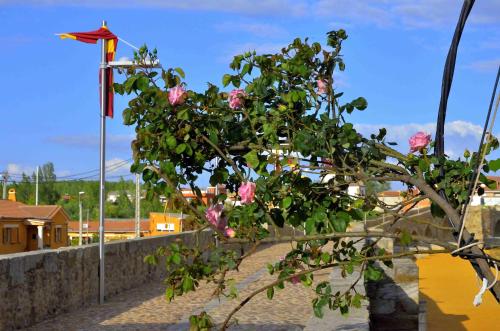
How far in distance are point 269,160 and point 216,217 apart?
0.38 meters

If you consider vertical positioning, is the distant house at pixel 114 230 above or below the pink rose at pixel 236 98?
above

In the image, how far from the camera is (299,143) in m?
4.20

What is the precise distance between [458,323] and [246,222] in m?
14.8

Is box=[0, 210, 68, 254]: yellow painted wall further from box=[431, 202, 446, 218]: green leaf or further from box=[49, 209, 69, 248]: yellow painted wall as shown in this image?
box=[431, 202, 446, 218]: green leaf

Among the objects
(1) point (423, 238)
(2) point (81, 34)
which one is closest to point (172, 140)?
(1) point (423, 238)

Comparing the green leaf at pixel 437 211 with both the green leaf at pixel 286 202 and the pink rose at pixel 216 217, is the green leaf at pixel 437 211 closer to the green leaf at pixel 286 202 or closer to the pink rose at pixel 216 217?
the green leaf at pixel 286 202

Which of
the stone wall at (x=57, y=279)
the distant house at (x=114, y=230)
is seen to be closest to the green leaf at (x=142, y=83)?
the stone wall at (x=57, y=279)

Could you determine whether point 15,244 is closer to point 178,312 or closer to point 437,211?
point 178,312

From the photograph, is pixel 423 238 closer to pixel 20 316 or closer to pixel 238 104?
pixel 238 104

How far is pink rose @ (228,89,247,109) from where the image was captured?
178 inches

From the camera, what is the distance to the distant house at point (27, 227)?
68125 mm

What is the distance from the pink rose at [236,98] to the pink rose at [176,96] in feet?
0.88

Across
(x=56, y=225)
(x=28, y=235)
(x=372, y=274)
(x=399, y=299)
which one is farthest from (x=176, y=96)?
(x=56, y=225)

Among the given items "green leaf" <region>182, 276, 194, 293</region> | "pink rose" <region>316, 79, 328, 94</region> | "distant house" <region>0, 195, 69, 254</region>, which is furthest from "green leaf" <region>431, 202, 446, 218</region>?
"distant house" <region>0, 195, 69, 254</region>
